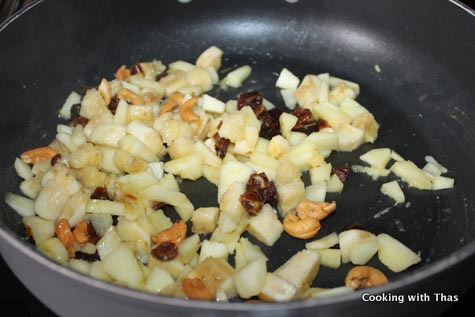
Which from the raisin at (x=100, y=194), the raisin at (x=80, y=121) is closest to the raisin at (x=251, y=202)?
the raisin at (x=100, y=194)

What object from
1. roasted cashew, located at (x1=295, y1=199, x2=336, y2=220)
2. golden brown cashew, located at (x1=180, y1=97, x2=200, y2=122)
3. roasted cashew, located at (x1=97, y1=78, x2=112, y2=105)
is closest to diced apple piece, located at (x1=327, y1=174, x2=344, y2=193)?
roasted cashew, located at (x1=295, y1=199, x2=336, y2=220)

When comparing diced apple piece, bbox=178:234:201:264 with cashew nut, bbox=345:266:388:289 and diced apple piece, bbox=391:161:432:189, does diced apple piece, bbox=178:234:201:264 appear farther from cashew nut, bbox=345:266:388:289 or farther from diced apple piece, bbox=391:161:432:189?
diced apple piece, bbox=391:161:432:189

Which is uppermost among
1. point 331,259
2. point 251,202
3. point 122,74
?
point 122,74

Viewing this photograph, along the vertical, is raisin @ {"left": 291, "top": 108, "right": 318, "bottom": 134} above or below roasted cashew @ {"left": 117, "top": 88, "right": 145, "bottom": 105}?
below

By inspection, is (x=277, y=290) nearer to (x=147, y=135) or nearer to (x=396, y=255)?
(x=396, y=255)

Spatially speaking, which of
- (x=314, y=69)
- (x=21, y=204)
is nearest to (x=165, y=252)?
(x=21, y=204)

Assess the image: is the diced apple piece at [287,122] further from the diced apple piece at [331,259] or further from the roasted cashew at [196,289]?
the roasted cashew at [196,289]

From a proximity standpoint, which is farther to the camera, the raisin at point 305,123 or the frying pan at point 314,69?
the raisin at point 305,123
